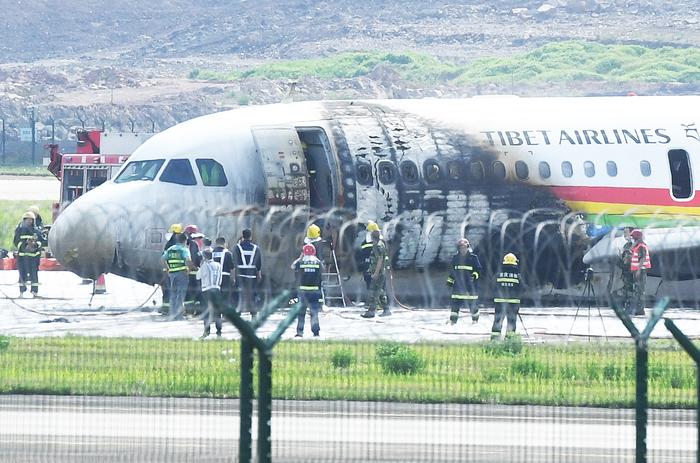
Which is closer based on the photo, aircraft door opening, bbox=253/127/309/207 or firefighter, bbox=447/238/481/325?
firefighter, bbox=447/238/481/325

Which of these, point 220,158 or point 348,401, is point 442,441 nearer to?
point 348,401

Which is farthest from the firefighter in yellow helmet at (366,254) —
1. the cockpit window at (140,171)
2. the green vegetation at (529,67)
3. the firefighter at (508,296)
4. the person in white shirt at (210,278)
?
the green vegetation at (529,67)

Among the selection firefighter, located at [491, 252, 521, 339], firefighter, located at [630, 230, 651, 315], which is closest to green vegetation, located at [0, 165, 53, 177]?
firefighter, located at [630, 230, 651, 315]

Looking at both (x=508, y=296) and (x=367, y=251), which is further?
(x=367, y=251)

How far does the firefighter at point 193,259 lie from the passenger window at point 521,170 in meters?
6.10

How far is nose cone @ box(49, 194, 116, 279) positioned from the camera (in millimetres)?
32000

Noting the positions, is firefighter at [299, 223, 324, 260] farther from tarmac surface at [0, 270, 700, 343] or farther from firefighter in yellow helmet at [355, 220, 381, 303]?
tarmac surface at [0, 270, 700, 343]

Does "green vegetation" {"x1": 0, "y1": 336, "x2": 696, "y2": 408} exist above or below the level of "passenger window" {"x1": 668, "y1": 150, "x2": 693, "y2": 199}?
below

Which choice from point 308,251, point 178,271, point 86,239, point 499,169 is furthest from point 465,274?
point 86,239

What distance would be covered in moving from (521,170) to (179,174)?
642 cm

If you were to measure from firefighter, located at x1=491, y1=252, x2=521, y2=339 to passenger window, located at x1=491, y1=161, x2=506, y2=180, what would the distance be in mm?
3571

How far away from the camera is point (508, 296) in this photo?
29422 mm

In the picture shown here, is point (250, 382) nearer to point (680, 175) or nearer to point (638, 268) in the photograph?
point (638, 268)

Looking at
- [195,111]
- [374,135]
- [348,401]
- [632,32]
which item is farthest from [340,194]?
[632,32]
